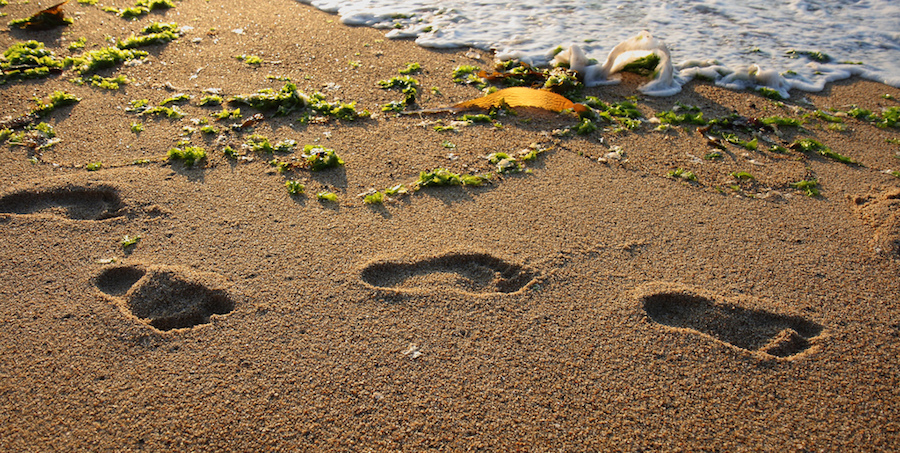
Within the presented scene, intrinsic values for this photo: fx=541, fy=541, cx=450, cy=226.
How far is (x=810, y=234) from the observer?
8.32 ft

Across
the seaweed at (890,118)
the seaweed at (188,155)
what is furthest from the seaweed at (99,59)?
the seaweed at (890,118)

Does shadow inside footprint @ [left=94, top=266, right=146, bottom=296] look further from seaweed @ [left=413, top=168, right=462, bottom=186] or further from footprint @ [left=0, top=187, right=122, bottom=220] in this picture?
seaweed @ [left=413, top=168, right=462, bottom=186]

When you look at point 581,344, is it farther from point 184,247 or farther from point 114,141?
point 114,141

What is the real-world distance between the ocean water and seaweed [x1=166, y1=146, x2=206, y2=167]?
92.1 inches

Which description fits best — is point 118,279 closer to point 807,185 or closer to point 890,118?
point 807,185

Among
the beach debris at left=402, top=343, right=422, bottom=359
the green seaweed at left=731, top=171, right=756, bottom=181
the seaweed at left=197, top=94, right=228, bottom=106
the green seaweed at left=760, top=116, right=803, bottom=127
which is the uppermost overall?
the seaweed at left=197, top=94, right=228, bottom=106

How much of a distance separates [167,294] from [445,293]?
3.53 feet

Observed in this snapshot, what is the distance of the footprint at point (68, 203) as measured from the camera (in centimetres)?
254

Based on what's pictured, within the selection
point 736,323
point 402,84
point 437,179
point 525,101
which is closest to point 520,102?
point 525,101

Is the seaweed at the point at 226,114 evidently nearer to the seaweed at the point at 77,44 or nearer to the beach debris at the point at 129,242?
the beach debris at the point at 129,242

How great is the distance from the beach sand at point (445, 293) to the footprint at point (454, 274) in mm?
10

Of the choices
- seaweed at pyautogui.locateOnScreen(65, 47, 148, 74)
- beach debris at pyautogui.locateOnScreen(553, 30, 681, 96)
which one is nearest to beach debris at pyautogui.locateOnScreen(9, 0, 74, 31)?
seaweed at pyautogui.locateOnScreen(65, 47, 148, 74)

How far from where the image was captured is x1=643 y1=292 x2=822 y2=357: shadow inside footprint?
6.50 feet

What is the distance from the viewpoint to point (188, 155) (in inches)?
114
